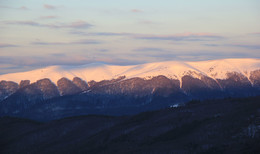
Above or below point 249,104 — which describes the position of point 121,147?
below

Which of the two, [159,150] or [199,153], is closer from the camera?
[199,153]

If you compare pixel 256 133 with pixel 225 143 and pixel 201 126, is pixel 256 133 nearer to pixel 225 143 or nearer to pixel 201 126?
pixel 225 143

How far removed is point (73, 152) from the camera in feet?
629

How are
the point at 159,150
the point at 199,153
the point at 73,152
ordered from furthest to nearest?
the point at 73,152 < the point at 159,150 < the point at 199,153

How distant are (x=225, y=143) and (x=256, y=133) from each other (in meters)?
9.52

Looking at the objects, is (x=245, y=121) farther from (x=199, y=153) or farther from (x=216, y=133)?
(x=199, y=153)

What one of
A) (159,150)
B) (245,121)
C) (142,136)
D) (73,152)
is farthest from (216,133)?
(73,152)

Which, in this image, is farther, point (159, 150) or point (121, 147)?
point (121, 147)

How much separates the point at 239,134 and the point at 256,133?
658 centimetres

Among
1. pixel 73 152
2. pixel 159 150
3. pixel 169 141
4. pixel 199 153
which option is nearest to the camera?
pixel 199 153

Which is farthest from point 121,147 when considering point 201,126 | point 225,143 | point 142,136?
point 225,143

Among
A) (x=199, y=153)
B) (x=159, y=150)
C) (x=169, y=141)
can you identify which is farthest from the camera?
(x=169, y=141)

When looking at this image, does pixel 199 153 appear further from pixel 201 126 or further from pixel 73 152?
pixel 73 152

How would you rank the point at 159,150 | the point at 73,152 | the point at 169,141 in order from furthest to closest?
1. the point at 73,152
2. the point at 169,141
3. the point at 159,150
